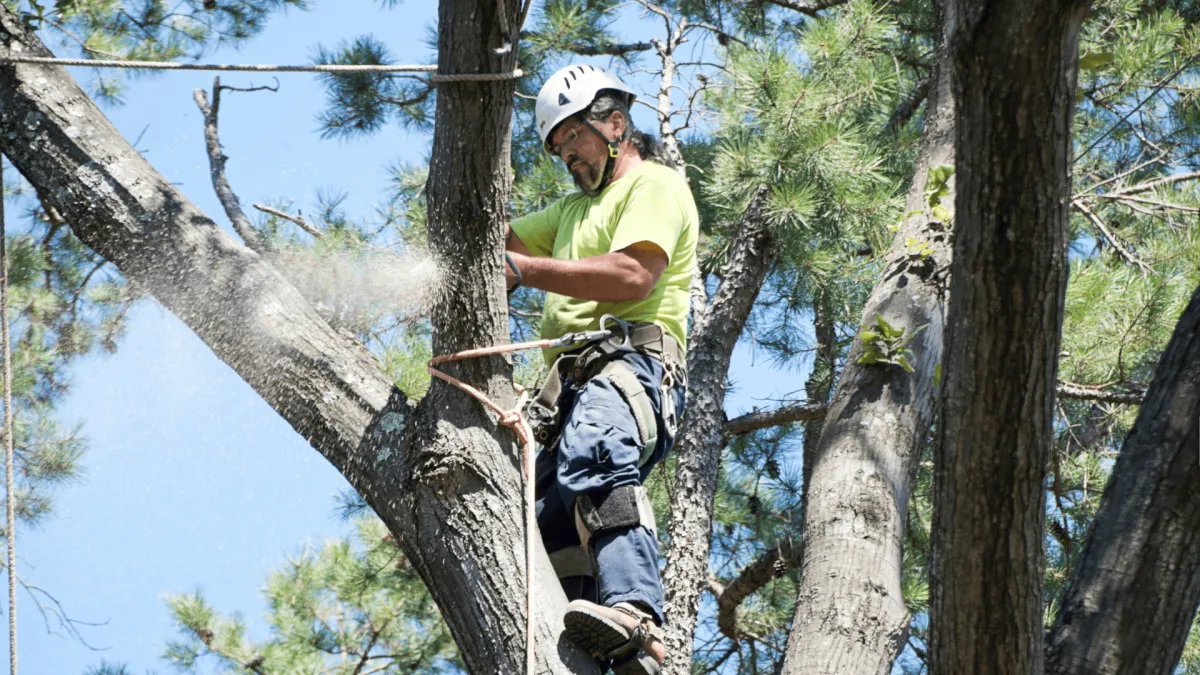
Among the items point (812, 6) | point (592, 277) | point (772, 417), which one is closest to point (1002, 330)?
point (592, 277)

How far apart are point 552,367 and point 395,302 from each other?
76 cm

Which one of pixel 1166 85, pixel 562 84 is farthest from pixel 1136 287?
pixel 562 84

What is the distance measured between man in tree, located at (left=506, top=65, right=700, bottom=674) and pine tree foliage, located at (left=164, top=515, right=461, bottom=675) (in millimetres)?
3235

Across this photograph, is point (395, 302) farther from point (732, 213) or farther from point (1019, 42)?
point (1019, 42)

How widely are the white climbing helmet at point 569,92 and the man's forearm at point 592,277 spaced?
575mm

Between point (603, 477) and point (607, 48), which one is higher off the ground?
point (607, 48)

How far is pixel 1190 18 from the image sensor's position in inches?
234

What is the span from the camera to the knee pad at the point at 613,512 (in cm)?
258

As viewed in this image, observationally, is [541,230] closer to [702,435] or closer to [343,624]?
[702,435]

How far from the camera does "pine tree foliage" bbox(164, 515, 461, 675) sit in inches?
247

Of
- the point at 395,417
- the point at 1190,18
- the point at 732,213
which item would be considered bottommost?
the point at 395,417

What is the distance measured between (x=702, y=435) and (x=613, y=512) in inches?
55.8

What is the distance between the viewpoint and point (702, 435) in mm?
3977

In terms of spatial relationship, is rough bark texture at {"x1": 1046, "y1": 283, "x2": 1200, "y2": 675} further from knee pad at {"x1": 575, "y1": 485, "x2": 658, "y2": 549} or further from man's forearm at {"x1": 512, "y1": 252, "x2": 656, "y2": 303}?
man's forearm at {"x1": 512, "y1": 252, "x2": 656, "y2": 303}
